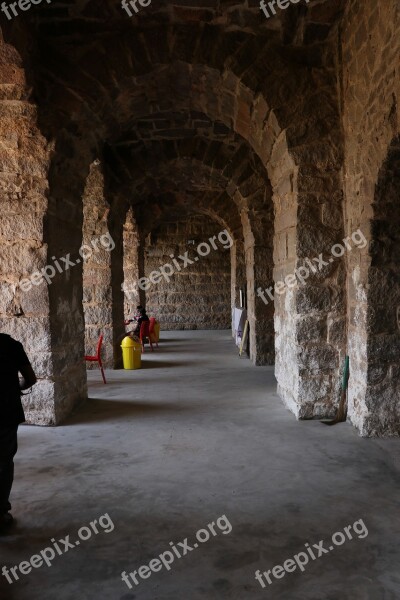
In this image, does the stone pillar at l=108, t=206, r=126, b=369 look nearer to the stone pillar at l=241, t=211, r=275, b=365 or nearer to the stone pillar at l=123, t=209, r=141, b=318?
the stone pillar at l=241, t=211, r=275, b=365

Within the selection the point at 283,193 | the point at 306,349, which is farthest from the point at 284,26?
the point at 306,349

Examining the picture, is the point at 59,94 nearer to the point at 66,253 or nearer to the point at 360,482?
the point at 66,253

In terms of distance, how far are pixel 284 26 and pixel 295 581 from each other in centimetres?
377

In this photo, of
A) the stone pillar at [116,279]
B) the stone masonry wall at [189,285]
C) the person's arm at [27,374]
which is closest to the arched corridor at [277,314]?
the person's arm at [27,374]

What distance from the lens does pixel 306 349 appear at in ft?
13.2

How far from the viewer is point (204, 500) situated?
100 inches

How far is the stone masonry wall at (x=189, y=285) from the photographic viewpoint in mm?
12898

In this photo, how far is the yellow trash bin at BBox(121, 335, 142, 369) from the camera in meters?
6.78

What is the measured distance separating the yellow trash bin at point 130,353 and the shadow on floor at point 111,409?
1.86 m

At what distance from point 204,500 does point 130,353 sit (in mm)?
4368

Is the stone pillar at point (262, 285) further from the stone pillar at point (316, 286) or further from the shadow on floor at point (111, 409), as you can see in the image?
the stone pillar at point (316, 286)

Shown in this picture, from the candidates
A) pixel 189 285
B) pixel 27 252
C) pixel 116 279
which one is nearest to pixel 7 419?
pixel 27 252

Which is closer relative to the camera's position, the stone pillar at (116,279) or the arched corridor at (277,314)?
the arched corridor at (277,314)

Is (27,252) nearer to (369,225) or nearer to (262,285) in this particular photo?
(369,225)
